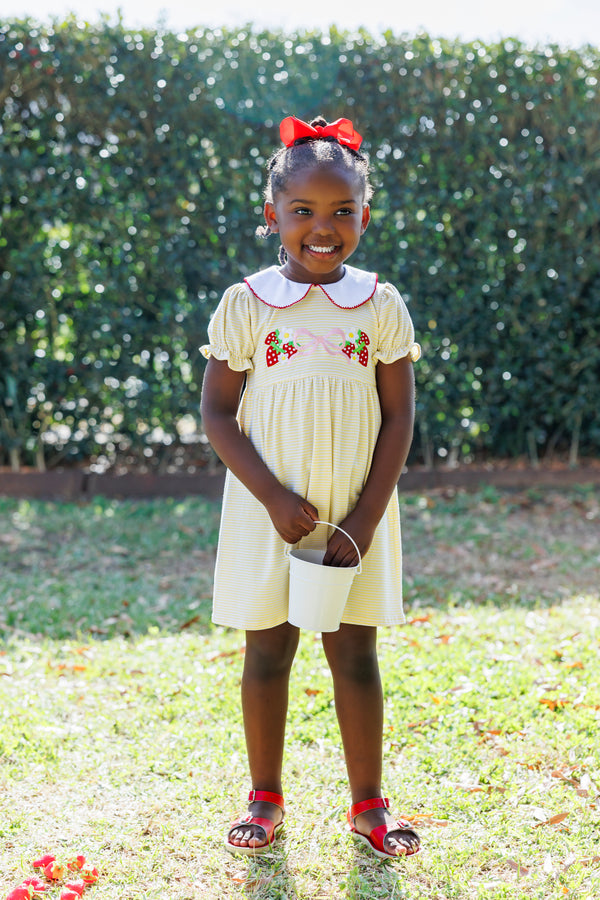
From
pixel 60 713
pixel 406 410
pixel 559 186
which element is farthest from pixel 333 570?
pixel 559 186

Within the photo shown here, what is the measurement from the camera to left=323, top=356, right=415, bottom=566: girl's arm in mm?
2246

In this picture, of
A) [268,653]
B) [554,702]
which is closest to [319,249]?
[268,653]

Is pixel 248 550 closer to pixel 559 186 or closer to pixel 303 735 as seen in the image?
pixel 303 735

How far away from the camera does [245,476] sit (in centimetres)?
227

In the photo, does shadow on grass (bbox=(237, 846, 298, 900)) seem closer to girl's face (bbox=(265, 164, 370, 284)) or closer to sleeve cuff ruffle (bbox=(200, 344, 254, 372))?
sleeve cuff ruffle (bbox=(200, 344, 254, 372))

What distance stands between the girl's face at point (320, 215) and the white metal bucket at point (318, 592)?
0.70 m

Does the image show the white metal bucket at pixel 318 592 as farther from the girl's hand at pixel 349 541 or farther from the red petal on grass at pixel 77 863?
the red petal on grass at pixel 77 863

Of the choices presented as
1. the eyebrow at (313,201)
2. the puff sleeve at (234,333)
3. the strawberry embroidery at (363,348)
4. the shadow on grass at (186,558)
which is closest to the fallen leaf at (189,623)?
the shadow on grass at (186,558)

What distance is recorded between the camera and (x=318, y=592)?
2.12 metres

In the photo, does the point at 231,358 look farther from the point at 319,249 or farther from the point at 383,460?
the point at 383,460

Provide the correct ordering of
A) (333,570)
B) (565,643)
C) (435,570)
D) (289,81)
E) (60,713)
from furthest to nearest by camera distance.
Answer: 1. (289,81)
2. (435,570)
3. (565,643)
4. (60,713)
5. (333,570)

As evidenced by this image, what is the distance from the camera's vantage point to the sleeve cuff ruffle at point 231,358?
2334 millimetres

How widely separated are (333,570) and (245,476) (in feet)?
1.16

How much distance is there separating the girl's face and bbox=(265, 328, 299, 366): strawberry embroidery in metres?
0.18
